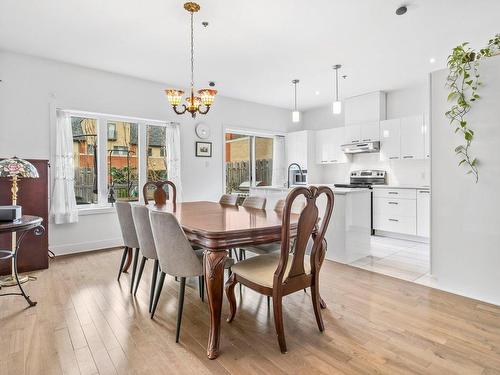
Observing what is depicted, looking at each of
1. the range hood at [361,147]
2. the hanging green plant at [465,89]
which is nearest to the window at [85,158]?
the range hood at [361,147]

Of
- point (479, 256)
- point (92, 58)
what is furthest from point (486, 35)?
point (92, 58)

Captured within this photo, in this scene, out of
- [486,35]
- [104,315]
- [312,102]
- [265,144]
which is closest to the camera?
[104,315]

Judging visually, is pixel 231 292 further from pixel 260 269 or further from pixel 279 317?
pixel 279 317

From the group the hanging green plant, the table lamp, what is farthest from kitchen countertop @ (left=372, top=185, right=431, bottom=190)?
the table lamp

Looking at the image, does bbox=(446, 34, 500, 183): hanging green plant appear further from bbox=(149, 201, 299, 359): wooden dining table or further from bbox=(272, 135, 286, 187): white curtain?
bbox=(272, 135, 286, 187): white curtain

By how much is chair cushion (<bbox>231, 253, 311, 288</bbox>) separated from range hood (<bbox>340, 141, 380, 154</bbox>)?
3.91m

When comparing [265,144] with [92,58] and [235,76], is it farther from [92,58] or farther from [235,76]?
[92,58]

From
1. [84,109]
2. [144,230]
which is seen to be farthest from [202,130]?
[144,230]

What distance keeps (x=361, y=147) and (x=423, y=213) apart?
1.62 m

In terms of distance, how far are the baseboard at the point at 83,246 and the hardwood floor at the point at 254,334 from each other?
1237 millimetres

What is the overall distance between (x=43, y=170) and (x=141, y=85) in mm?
2026

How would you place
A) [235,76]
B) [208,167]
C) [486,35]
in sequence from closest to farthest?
1. [486,35]
2. [235,76]
3. [208,167]

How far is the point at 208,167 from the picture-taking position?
561 cm

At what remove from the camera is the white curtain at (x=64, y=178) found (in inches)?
159
